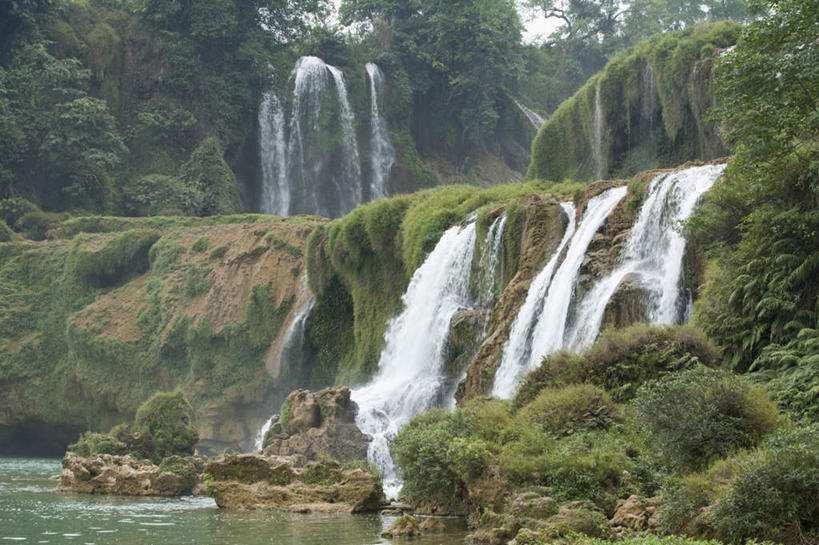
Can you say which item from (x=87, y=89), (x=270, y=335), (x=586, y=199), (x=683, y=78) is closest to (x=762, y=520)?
(x=586, y=199)

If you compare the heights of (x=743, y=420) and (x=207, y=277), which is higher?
(x=207, y=277)

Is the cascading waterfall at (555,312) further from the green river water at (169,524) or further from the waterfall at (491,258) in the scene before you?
the green river water at (169,524)

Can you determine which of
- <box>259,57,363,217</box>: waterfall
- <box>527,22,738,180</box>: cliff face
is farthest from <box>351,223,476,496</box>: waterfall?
<box>259,57,363,217</box>: waterfall

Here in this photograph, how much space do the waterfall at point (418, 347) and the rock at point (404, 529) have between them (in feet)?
32.6

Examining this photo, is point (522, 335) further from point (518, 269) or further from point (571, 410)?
point (571, 410)

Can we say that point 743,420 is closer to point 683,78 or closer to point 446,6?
point 683,78

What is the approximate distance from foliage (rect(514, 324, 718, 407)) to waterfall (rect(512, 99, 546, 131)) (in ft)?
158

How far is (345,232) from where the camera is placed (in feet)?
115

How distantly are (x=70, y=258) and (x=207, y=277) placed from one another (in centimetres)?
711

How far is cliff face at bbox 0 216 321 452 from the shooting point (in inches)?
1510

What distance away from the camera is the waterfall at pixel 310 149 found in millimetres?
53469

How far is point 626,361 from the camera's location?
1558 cm

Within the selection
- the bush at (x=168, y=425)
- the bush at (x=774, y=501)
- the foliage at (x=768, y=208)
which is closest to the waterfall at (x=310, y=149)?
the bush at (x=168, y=425)

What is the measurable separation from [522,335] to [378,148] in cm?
3752
